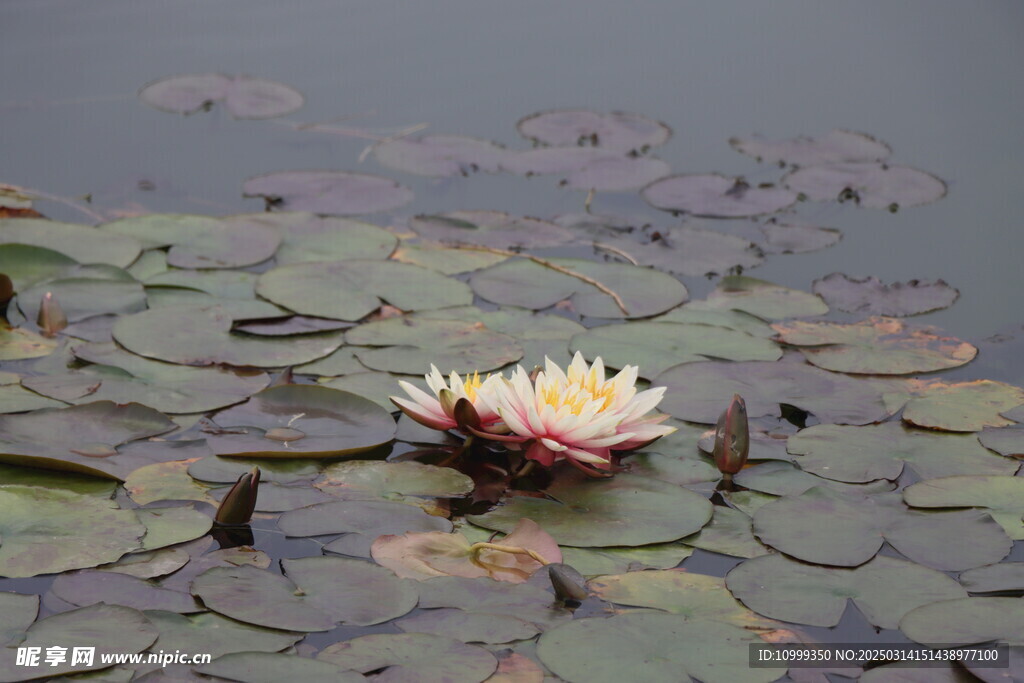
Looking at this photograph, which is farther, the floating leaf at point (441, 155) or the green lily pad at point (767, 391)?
the floating leaf at point (441, 155)

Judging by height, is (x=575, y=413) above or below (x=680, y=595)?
above

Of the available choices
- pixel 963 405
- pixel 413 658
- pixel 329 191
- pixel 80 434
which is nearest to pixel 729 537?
pixel 413 658

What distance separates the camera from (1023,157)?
4953 millimetres

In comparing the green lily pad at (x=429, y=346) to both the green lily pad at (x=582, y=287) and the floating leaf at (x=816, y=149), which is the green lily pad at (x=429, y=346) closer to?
the green lily pad at (x=582, y=287)

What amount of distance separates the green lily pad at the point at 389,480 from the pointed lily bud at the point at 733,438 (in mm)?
625

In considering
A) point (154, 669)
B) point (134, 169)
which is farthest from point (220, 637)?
point (134, 169)

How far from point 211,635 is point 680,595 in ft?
3.09

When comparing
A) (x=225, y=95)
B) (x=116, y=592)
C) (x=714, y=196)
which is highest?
(x=225, y=95)

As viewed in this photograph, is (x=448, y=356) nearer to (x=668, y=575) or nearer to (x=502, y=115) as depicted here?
(x=668, y=575)

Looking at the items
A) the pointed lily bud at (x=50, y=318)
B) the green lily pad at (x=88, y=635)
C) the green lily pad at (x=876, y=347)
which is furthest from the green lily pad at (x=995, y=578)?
the pointed lily bud at (x=50, y=318)

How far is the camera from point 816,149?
502 cm

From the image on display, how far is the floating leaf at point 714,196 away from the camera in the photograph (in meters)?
4.46

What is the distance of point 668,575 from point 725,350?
3.90 feet

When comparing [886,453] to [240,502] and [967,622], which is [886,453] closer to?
[967,622]
